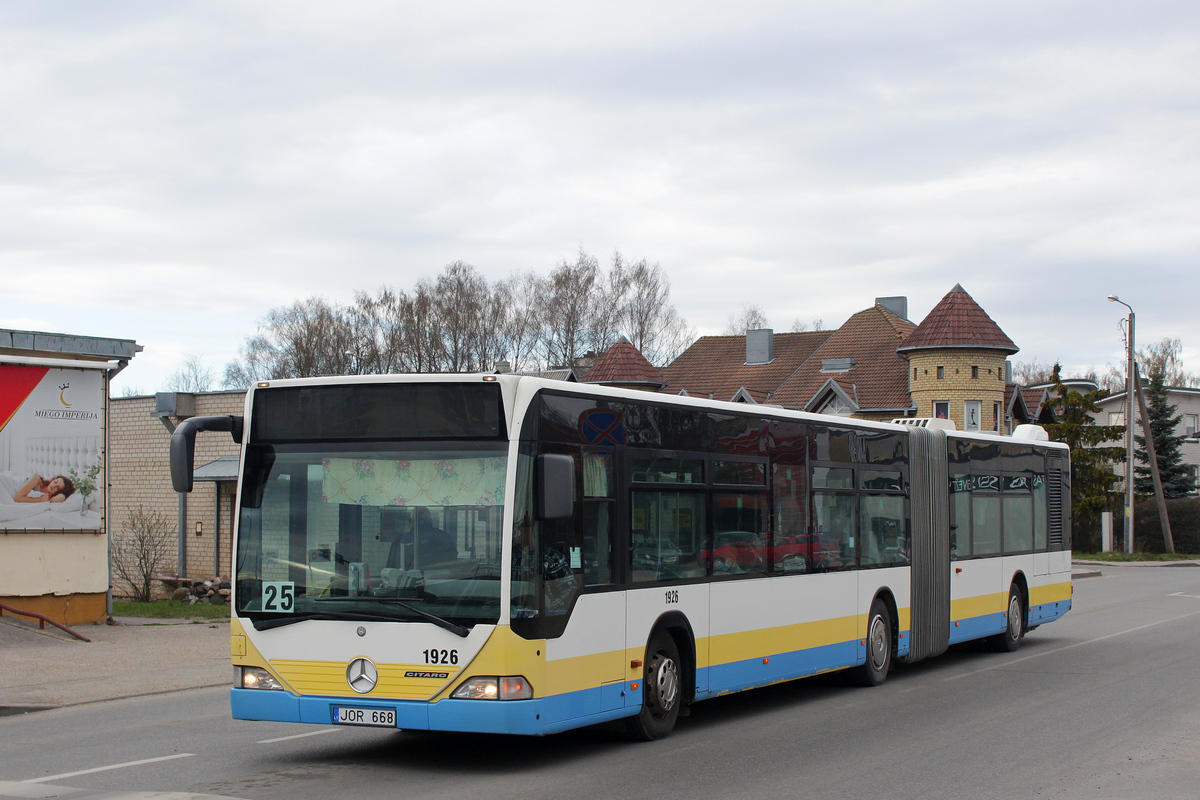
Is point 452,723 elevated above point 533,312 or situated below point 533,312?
below

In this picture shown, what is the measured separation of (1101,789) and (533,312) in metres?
59.5

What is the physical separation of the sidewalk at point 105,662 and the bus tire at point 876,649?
22.4ft

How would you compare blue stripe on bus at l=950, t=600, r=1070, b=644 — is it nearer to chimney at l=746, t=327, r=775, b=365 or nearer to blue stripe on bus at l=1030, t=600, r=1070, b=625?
blue stripe on bus at l=1030, t=600, r=1070, b=625

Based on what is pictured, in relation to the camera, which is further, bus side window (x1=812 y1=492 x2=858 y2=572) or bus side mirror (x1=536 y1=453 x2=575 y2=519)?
bus side window (x1=812 y1=492 x2=858 y2=572)

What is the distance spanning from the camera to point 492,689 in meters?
8.05

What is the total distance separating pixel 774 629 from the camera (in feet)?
37.1

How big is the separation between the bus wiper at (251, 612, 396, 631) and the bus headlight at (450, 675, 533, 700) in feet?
2.14

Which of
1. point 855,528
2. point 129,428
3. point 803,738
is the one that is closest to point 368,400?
point 803,738

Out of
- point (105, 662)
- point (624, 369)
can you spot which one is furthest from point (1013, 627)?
point (624, 369)

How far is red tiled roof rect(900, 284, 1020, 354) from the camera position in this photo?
179ft

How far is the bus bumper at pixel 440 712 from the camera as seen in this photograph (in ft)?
26.4

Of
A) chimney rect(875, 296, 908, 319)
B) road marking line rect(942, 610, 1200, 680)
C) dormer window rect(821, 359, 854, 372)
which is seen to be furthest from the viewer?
chimney rect(875, 296, 908, 319)

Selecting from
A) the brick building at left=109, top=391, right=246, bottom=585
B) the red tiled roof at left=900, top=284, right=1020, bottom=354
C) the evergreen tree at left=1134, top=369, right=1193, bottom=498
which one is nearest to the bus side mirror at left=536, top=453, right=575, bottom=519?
the brick building at left=109, top=391, right=246, bottom=585

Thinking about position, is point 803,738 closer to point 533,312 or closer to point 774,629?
point 774,629
